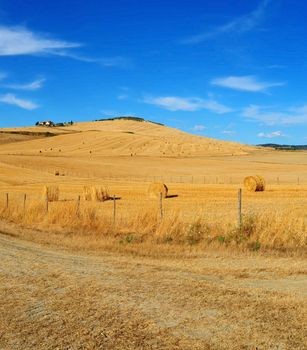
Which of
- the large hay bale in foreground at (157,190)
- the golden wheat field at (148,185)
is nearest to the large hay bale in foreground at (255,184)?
the golden wheat field at (148,185)

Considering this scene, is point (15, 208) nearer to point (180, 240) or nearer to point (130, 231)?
point (130, 231)

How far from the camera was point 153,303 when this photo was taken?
8758 mm

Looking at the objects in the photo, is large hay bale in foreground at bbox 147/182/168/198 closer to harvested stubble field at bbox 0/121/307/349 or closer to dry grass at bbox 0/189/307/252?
harvested stubble field at bbox 0/121/307/349

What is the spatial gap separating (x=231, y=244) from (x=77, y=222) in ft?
22.0

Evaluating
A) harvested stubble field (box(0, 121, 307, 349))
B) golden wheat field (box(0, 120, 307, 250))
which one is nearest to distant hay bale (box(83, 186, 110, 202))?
golden wheat field (box(0, 120, 307, 250))

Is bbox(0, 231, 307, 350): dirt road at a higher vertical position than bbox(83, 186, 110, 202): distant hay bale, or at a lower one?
lower

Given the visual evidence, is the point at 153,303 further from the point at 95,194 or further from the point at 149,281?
the point at 95,194

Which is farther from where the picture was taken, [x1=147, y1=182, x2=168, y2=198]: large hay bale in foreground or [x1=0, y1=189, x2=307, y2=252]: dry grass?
[x1=147, y1=182, x2=168, y2=198]: large hay bale in foreground

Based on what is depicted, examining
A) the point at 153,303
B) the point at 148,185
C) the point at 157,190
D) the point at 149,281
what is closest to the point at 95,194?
the point at 157,190

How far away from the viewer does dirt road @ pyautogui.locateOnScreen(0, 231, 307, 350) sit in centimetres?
702

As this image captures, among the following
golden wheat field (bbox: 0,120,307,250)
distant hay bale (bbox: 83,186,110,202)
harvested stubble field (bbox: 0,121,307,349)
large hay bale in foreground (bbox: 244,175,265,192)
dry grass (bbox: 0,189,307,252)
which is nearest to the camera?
harvested stubble field (bbox: 0,121,307,349)

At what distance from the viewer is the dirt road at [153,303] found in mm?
7023

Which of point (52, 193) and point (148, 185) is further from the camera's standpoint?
point (148, 185)

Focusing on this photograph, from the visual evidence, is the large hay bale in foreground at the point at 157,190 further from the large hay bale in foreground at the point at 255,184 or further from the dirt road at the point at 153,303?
the dirt road at the point at 153,303
